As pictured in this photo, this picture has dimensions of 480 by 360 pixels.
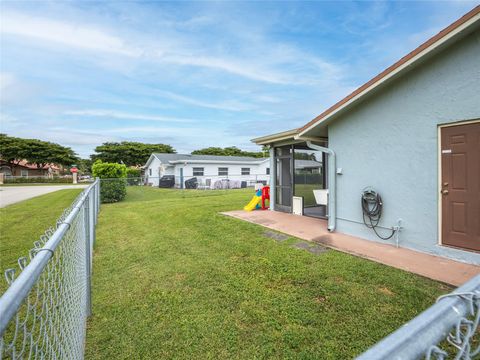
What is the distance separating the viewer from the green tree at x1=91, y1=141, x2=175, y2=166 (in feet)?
163

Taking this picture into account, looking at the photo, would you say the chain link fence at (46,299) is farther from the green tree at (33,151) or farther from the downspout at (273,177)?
the green tree at (33,151)

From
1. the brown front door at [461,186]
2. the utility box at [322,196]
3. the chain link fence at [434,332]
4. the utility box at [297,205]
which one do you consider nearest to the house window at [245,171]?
the utility box at [297,205]

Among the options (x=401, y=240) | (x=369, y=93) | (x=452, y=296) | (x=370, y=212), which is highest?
(x=369, y=93)

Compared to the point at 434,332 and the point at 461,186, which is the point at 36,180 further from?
the point at 434,332

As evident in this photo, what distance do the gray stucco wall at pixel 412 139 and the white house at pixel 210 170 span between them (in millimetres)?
17143

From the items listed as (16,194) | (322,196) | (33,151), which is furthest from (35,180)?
(322,196)

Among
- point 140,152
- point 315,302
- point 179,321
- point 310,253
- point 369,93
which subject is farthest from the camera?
point 140,152

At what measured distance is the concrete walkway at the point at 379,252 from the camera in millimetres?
3920

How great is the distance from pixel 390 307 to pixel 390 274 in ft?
3.17

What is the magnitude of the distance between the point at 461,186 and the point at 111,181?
14.0 metres

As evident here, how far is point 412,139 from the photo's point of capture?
195 inches

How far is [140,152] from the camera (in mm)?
51094

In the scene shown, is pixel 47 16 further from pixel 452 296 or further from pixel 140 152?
pixel 140 152

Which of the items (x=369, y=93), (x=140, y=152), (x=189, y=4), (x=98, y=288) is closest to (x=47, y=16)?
(x=189, y=4)
